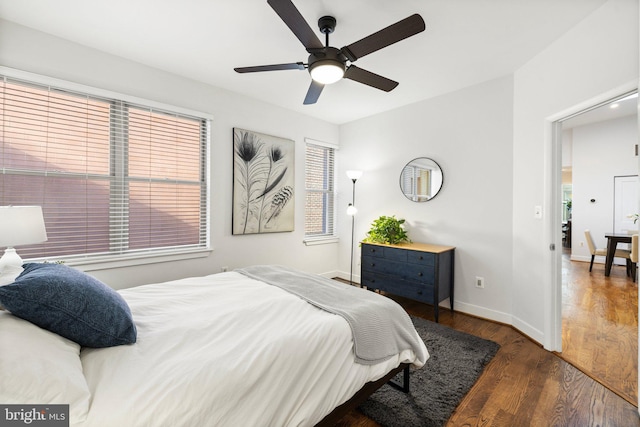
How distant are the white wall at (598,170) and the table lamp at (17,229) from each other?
8596mm

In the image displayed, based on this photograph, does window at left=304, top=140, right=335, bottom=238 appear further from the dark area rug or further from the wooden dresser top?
the dark area rug

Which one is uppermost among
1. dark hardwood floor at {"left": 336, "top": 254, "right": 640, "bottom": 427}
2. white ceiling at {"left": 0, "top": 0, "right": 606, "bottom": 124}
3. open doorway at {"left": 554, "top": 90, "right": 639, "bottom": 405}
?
white ceiling at {"left": 0, "top": 0, "right": 606, "bottom": 124}

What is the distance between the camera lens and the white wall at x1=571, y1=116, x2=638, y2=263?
5617 mm

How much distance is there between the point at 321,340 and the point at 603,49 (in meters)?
2.69

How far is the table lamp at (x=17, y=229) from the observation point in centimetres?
174

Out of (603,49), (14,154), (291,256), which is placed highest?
(603,49)

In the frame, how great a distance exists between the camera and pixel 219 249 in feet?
11.4

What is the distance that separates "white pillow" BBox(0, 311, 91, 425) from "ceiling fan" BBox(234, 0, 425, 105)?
1.73 metres

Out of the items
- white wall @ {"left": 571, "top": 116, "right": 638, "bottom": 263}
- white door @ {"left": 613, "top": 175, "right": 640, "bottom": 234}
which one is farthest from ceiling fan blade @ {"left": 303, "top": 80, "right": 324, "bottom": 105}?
white door @ {"left": 613, "top": 175, "right": 640, "bottom": 234}

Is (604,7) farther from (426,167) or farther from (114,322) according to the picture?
(114,322)

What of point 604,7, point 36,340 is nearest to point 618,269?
point 604,7

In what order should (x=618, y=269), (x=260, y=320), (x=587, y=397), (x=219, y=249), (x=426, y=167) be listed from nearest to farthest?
(x=260, y=320) → (x=587, y=397) → (x=219, y=249) → (x=426, y=167) → (x=618, y=269)

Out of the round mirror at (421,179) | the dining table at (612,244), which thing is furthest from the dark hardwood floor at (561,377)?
the dining table at (612,244)

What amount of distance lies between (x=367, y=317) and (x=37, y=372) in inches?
54.4
